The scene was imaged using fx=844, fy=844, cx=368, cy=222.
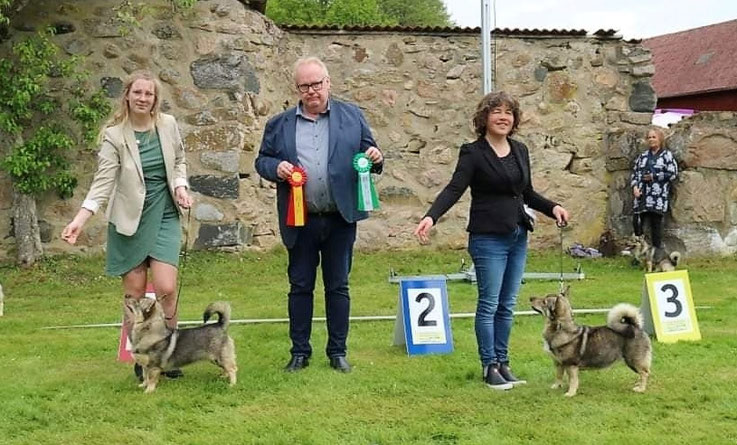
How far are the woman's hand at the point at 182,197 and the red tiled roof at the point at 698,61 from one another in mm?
23889

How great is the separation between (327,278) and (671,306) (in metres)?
2.15

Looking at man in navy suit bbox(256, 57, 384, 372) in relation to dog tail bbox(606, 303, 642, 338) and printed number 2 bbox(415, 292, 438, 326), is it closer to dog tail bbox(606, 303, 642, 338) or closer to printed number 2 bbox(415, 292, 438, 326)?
printed number 2 bbox(415, 292, 438, 326)

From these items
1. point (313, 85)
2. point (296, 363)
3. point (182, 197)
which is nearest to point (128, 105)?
point (182, 197)

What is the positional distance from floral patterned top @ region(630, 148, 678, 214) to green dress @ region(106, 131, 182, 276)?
585 cm

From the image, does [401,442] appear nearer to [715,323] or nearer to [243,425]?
[243,425]

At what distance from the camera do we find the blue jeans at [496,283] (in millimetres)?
4184

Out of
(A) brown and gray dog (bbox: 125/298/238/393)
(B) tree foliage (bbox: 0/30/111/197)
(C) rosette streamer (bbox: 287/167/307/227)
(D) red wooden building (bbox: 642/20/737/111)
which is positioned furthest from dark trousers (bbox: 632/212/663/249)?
(D) red wooden building (bbox: 642/20/737/111)

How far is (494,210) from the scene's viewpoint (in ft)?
13.7

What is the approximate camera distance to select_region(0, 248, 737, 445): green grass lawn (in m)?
3.52

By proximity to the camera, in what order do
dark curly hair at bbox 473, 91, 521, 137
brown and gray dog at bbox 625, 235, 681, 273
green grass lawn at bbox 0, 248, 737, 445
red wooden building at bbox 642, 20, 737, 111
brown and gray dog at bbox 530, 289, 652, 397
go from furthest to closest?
red wooden building at bbox 642, 20, 737, 111, brown and gray dog at bbox 625, 235, 681, 273, dark curly hair at bbox 473, 91, 521, 137, brown and gray dog at bbox 530, 289, 652, 397, green grass lawn at bbox 0, 248, 737, 445

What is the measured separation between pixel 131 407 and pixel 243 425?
620 mm

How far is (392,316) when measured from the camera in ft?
19.7

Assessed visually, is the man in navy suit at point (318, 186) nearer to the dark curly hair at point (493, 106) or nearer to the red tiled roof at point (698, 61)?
the dark curly hair at point (493, 106)

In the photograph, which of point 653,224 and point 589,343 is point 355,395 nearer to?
point 589,343
